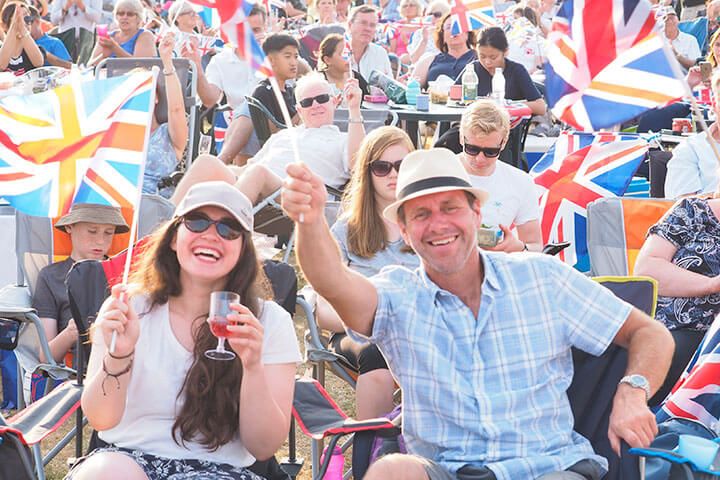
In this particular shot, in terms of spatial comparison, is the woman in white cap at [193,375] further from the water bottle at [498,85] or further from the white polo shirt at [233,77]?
the white polo shirt at [233,77]

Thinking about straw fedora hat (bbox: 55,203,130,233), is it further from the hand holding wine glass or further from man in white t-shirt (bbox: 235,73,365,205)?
the hand holding wine glass

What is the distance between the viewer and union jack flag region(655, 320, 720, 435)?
3479 mm

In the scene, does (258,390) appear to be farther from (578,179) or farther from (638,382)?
(578,179)

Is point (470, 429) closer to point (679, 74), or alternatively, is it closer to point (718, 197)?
point (679, 74)

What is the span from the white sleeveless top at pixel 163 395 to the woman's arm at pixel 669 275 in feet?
5.80

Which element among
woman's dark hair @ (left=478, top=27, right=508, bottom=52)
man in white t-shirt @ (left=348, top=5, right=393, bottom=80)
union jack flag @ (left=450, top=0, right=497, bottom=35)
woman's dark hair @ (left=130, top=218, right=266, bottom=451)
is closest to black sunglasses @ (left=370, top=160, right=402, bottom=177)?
woman's dark hair @ (left=130, top=218, right=266, bottom=451)

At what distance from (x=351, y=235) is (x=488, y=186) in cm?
104

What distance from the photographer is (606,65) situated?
3.38 meters

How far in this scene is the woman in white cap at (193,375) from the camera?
2992 millimetres

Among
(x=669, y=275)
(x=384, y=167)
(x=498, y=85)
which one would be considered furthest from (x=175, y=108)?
(x=669, y=275)

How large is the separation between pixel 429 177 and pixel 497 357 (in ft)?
1.78

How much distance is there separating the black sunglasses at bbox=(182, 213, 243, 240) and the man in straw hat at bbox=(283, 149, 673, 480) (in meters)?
0.42

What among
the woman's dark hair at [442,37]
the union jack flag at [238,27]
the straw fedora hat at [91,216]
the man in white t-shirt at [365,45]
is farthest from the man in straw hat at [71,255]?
the woman's dark hair at [442,37]

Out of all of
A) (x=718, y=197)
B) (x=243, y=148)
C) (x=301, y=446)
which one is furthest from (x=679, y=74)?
(x=243, y=148)
